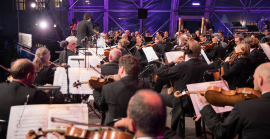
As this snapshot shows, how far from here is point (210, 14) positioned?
48.6ft

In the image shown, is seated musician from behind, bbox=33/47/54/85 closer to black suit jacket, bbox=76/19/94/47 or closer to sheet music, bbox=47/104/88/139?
sheet music, bbox=47/104/88/139

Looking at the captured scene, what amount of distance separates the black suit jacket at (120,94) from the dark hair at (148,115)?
128cm

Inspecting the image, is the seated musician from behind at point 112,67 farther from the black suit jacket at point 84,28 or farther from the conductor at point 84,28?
the black suit jacket at point 84,28

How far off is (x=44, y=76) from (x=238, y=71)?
3247 mm

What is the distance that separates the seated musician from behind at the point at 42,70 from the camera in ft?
12.3

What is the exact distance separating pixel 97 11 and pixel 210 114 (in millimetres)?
13381

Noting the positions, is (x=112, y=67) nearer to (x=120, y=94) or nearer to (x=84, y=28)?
(x=120, y=94)

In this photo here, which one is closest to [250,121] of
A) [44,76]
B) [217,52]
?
[44,76]

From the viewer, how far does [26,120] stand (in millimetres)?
1817

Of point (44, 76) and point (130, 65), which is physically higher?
point (130, 65)

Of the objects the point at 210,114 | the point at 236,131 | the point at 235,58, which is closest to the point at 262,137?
the point at 236,131

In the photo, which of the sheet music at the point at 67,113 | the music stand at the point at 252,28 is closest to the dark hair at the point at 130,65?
the sheet music at the point at 67,113

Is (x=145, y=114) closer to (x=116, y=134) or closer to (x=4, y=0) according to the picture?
(x=116, y=134)

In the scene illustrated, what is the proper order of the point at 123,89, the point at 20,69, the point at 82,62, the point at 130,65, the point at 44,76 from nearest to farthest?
the point at 20,69, the point at 123,89, the point at 130,65, the point at 44,76, the point at 82,62
